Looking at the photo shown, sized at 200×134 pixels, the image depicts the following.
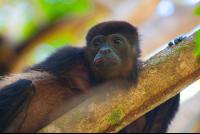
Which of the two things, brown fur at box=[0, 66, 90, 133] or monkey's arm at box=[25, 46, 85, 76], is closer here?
brown fur at box=[0, 66, 90, 133]

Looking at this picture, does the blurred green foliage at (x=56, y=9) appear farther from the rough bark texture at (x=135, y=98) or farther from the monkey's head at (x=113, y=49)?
the rough bark texture at (x=135, y=98)

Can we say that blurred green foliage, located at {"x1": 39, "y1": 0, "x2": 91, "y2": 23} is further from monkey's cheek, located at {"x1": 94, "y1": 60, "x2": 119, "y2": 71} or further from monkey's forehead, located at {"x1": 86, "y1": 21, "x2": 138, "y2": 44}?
monkey's cheek, located at {"x1": 94, "y1": 60, "x2": 119, "y2": 71}

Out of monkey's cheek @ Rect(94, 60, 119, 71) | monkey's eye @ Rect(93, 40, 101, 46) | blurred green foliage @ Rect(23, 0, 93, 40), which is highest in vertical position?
blurred green foliage @ Rect(23, 0, 93, 40)

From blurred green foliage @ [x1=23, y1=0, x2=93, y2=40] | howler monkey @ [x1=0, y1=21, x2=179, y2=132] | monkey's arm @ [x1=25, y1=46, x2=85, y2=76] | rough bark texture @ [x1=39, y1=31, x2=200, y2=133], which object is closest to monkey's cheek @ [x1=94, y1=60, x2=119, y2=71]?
howler monkey @ [x1=0, y1=21, x2=179, y2=132]

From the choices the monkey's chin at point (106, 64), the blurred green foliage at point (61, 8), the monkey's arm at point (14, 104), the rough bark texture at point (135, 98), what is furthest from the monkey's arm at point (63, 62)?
the blurred green foliage at point (61, 8)

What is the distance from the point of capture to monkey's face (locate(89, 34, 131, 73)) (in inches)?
94.0

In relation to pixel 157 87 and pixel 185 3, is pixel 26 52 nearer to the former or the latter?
pixel 157 87

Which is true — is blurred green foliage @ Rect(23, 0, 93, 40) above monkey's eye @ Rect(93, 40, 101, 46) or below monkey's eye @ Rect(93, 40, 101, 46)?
above

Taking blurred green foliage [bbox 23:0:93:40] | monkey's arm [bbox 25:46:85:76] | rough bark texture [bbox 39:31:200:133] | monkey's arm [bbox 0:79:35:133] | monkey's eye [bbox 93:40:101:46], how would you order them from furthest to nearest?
1. blurred green foliage [bbox 23:0:93:40]
2. monkey's arm [bbox 25:46:85:76]
3. monkey's eye [bbox 93:40:101:46]
4. monkey's arm [bbox 0:79:35:133]
5. rough bark texture [bbox 39:31:200:133]

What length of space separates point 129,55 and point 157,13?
5.13 m

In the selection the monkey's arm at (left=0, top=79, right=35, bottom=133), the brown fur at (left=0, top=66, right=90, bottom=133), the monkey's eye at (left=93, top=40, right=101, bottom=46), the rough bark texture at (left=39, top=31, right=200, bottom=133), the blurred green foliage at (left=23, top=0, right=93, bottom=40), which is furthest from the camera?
the blurred green foliage at (left=23, top=0, right=93, bottom=40)

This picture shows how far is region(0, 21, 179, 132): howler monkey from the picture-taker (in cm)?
238

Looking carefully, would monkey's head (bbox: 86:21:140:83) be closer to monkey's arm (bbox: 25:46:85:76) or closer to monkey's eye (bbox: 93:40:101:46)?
monkey's eye (bbox: 93:40:101:46)

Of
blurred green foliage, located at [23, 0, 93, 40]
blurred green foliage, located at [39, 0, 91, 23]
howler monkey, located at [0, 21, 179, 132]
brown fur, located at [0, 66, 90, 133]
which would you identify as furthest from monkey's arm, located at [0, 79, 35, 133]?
blurred green foliage, located at [39, 0, 91, 23]
